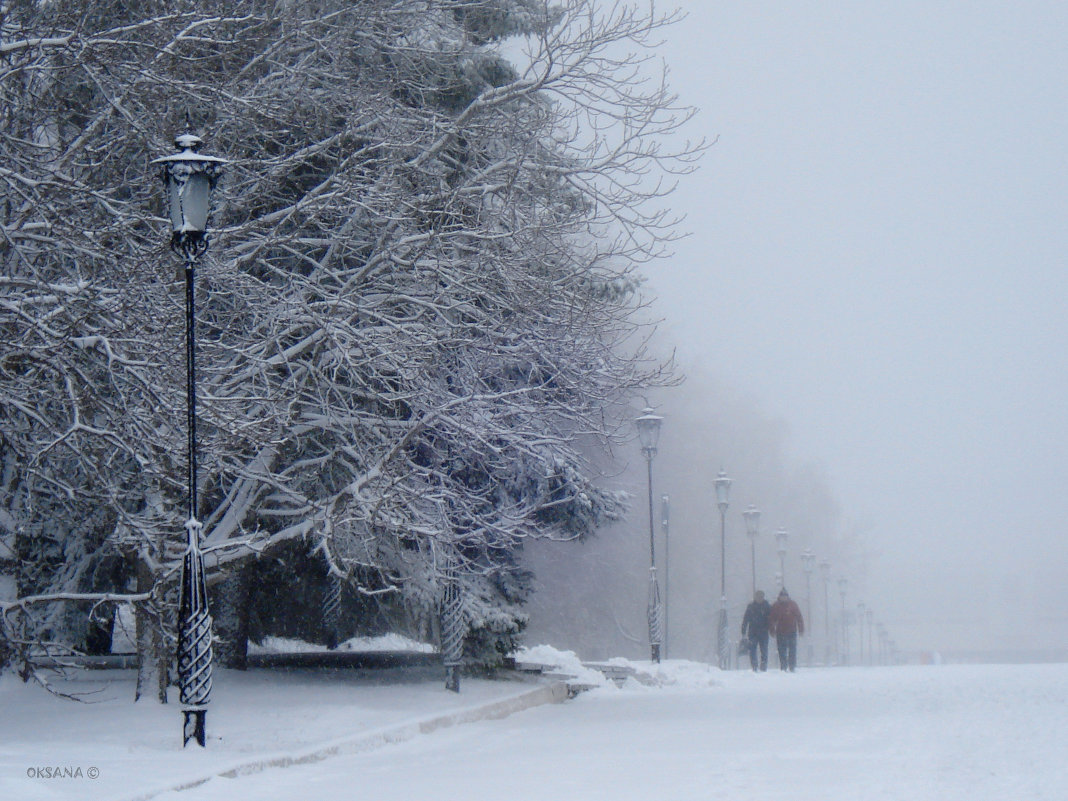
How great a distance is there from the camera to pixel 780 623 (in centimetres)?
2934

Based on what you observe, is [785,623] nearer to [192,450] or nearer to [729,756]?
[729,756]

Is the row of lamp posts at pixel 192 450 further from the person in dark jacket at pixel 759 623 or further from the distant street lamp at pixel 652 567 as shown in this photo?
the person in dark jacket at pixel 759 623

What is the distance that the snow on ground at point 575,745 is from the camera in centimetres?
974

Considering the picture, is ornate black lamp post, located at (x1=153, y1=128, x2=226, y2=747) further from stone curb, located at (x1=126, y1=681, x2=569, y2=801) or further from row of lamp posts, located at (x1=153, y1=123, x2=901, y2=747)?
stone curb, located at (x1=126, y1=681, x2=569, y2=801)

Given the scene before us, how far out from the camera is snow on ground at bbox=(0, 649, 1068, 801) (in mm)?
9742

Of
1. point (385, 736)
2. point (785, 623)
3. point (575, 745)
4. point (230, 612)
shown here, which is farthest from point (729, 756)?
point (785, 623)

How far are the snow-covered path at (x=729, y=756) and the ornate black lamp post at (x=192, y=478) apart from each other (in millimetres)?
1102

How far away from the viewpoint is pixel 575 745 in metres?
13.2

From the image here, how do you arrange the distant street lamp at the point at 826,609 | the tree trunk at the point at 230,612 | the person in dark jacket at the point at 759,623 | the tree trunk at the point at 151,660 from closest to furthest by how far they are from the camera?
1. the tree trunk at the point at 151,660
2. the tree trunk at the point at 230,612
3. the person in dark jacket at the point at 759,623
4. the distant street lamp at the point at 826,609

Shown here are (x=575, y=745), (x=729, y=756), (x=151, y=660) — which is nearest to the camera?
(x=729, y=756)

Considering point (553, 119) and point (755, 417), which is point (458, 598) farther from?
point (755, 417)

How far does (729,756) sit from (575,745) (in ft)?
6.13

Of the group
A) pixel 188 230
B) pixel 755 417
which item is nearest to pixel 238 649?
pixel 188 230

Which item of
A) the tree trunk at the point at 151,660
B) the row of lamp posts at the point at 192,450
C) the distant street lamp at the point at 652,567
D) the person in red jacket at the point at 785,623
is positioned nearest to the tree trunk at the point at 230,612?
the tree trunk at the point at 151,660
